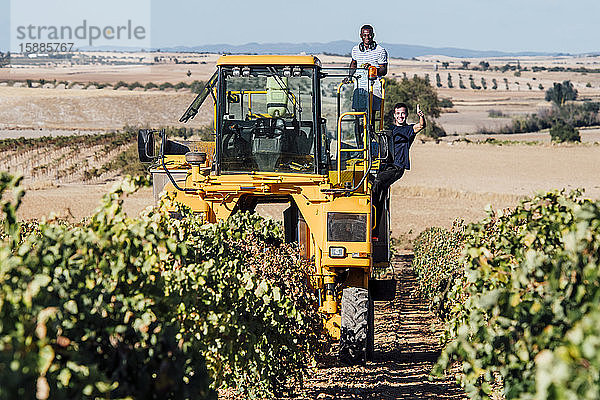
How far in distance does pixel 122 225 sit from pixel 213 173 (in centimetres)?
532

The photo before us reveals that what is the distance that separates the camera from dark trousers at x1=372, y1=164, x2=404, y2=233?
9.58 meters

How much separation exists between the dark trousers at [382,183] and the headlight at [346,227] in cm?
86

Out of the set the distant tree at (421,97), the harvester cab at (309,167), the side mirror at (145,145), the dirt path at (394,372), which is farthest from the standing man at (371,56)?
the distant tree at (421,97)

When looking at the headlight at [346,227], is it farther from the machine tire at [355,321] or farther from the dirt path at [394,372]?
the dirt path at [394,372]

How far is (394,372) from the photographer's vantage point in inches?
366

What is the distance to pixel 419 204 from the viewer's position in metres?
27.6

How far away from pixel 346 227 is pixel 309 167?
984 millimetres

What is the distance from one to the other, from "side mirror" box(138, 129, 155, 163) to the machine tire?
2.44 m

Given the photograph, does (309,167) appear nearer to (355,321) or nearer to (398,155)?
(398,155)

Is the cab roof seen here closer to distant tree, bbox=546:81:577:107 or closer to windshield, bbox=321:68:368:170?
windshield, bbox=321:68:368:170

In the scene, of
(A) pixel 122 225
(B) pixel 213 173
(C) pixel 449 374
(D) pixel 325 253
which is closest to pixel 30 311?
(A) pixel 122 225

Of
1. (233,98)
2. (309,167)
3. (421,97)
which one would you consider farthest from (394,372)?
(421,97)

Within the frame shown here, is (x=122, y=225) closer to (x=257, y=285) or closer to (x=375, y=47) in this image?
(x=257, y=285)

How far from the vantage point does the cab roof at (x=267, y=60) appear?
9.44 metres
